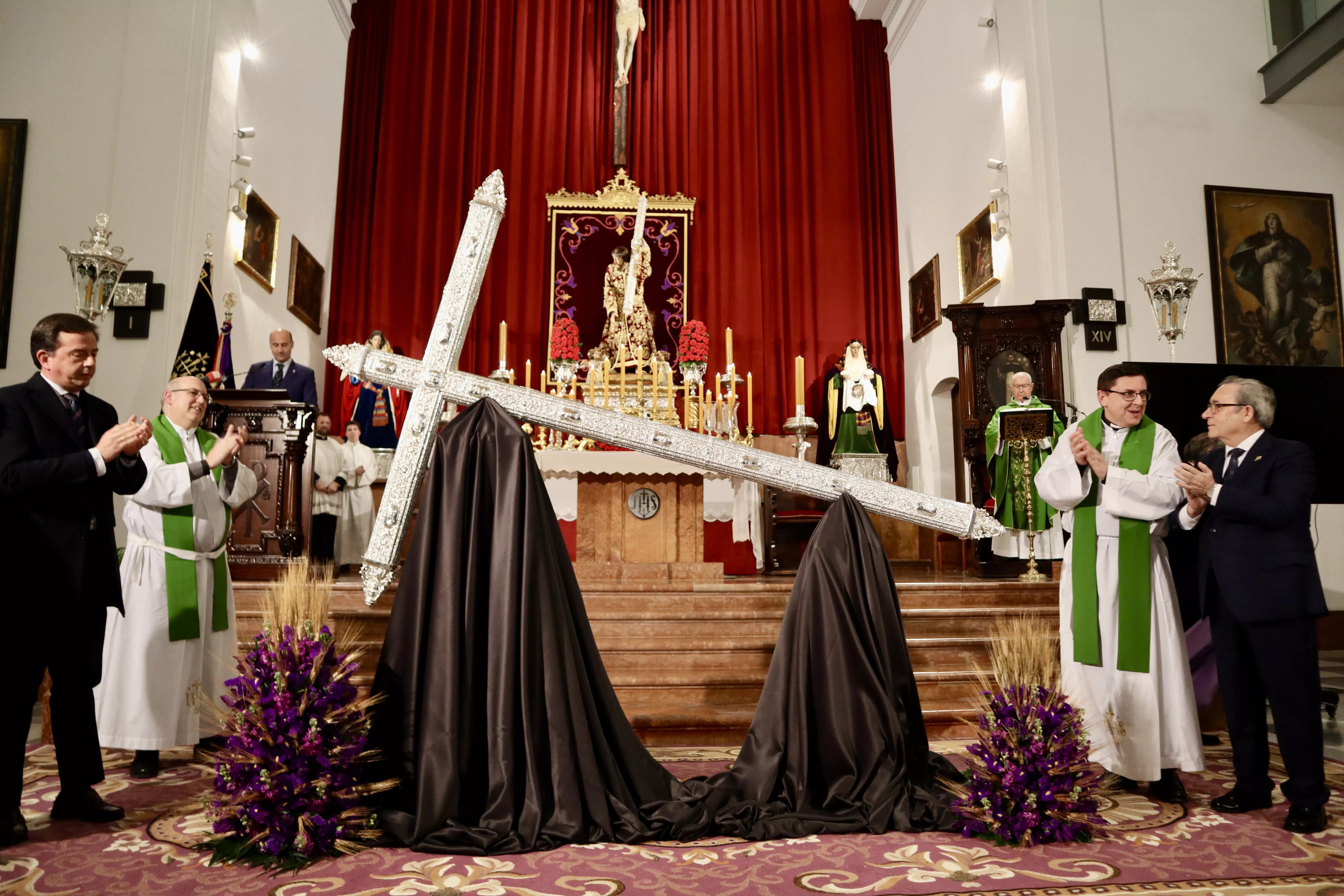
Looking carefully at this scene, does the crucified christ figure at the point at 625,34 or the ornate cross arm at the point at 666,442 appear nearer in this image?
the ornate cross arm at the point at 666,442

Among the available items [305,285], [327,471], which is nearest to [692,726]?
[327,471]

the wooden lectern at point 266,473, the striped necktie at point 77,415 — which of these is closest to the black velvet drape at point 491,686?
the striped necktie at point 77,415

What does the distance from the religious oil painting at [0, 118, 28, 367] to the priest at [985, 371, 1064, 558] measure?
25.1 ft

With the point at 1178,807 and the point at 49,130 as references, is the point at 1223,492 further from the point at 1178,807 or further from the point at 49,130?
the point at 49,130

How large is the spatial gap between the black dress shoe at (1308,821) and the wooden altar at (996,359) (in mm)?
4644

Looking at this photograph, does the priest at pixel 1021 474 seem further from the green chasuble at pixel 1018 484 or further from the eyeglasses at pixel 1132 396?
the eyeglasses at pixel 1132 396

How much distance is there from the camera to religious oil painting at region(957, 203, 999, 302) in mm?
8562

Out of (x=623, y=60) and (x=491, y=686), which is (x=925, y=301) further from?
(x=491, y=686)

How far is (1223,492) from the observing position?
3197 millimetres

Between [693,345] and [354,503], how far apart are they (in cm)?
343

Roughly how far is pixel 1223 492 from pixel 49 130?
8.53 meters

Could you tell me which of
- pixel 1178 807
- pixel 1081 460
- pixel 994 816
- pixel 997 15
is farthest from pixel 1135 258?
pixel 994 816

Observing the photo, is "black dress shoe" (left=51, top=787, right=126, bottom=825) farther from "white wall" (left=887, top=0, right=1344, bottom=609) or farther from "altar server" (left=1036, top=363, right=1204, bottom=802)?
"white wall" (left=887, top=0, right=1344, bottom=609)

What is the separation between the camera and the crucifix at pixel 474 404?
104 inches
